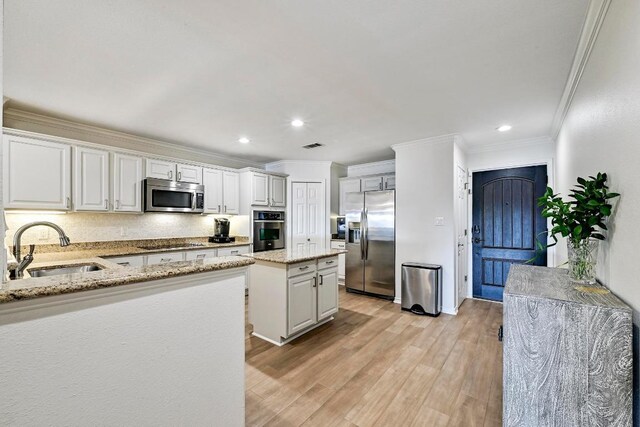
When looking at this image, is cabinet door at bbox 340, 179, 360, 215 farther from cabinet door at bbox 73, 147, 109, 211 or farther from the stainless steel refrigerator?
cabinet door at bbox 73, 147, 109, 211

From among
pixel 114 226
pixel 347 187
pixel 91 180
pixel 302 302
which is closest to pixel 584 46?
pixel 302 302

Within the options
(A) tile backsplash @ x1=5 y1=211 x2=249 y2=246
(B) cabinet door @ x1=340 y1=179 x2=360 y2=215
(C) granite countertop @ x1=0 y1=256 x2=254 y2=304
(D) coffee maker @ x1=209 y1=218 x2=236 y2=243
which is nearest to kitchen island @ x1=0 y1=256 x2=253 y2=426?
(C) granite countertop @ x1=0 y1=256 x2=254 y2=304

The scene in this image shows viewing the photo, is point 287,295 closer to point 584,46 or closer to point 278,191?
point 278,191

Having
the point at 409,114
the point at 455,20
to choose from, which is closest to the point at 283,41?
the point at 455,20

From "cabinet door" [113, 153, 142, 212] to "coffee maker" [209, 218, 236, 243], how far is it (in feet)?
3.92

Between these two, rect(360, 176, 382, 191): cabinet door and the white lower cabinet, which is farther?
rect(360, 176, 382, 191): cabinet door

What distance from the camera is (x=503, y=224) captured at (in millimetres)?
4199

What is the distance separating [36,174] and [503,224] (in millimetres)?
5942

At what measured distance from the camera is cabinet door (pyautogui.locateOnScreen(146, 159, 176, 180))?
12.6 ft

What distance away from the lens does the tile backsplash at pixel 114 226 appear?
312 cm

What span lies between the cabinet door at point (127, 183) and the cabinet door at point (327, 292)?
2652 mm

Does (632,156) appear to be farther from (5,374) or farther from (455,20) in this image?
(5,374)

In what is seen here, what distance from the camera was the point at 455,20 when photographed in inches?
65.0

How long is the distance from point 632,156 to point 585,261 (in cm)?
58
